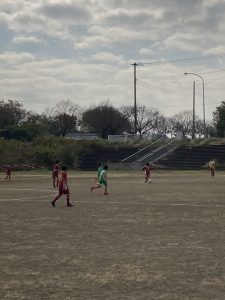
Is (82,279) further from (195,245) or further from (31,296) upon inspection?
(195,245)

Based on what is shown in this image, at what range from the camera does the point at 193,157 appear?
64.1 metres

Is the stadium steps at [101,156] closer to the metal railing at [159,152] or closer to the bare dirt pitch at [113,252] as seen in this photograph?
the metal railing at [159,152]

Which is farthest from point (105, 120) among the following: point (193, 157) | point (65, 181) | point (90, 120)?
point (65, 181)

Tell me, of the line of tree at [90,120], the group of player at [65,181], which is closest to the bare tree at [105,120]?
the line of tree at [90,120]

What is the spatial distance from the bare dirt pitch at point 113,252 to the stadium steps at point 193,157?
41.8m

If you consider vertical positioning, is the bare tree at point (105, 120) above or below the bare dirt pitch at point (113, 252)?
above

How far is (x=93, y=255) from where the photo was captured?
10344 millimetres

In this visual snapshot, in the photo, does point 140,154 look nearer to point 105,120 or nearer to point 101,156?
point 101,156

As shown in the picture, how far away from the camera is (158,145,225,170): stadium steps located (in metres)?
60.7

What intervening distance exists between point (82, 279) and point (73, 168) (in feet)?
184

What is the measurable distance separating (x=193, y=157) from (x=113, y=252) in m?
54.5

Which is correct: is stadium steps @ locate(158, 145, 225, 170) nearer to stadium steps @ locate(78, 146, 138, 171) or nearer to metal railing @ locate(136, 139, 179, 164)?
metal railing @ locate(136, 139, 179, 164)

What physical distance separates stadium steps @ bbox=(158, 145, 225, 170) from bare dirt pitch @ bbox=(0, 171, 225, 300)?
4180 cm

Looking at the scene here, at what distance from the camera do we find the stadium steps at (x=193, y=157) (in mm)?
60688
